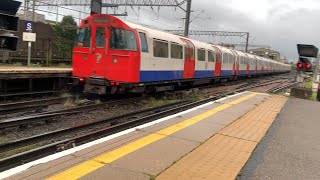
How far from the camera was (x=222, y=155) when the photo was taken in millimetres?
6348

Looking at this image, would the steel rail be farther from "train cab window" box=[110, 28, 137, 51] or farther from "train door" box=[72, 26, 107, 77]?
"train cab window" box=[110, 28, 137, 51]

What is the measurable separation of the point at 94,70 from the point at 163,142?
8325 mm

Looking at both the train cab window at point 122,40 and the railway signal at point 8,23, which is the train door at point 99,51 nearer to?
the train cab window at point 122,40

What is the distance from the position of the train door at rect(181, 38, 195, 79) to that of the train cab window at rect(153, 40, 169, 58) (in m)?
2.38

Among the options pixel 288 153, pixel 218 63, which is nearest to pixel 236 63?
pixel 218 63

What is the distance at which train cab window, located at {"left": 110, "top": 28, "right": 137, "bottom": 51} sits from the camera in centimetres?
1396

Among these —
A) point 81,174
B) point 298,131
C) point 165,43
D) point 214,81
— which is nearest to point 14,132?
point 81,174

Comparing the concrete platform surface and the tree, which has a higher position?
the tree

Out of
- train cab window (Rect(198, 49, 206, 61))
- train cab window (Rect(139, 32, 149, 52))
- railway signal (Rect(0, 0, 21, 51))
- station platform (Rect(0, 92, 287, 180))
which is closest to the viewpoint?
railway signal (Rect(0, 0, 21, 51))

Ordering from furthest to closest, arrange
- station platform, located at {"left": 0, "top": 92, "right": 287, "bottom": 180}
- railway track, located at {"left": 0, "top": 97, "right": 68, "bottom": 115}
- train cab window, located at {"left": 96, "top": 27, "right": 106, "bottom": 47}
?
train cab window, located at {"left": 96, "top": 27, "right": 106, "bottom": 47} < railway track, located at {"left": 0, "top": 97, "right": 68, "bottom": 115} < station platform, located at {"left": 0, "top": 92, "right": 287, "bottom": 180}

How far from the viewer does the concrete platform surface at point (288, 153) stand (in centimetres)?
571

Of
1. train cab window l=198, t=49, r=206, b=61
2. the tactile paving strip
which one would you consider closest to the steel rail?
the tactile paving strip

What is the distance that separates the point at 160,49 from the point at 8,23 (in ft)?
38.9

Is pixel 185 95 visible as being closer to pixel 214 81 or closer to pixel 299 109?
pixel 299 109
